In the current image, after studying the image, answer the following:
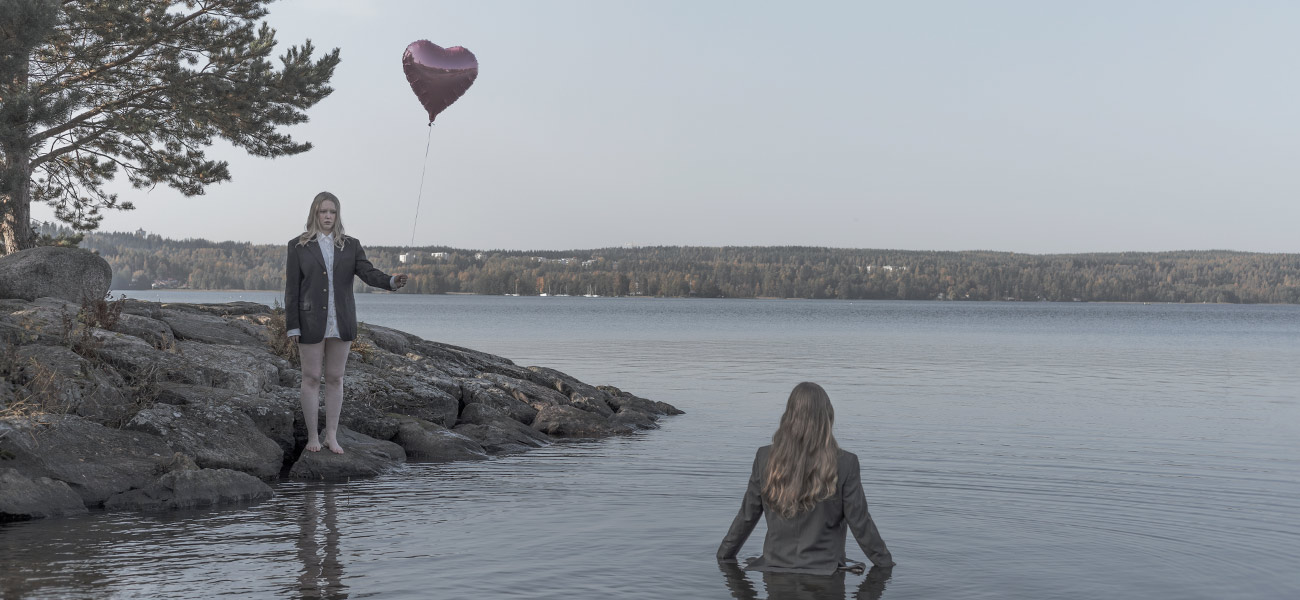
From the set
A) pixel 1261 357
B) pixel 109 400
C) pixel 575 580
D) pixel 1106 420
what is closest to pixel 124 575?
pixel 575 580

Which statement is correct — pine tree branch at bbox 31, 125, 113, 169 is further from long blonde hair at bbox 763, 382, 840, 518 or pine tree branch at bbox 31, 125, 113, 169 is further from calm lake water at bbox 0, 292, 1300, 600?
Result: long blonde hair at bbox 763, 382, 840, 518

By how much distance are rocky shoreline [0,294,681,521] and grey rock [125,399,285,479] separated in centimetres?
2

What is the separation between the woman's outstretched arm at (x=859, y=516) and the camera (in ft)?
21.8

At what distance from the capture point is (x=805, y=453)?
21.4ft

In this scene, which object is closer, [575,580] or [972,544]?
[575,580]

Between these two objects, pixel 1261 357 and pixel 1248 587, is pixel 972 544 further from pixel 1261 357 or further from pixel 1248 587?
pixel 1261 357

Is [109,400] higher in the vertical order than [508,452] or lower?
higher

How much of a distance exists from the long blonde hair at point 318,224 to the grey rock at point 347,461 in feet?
9.05

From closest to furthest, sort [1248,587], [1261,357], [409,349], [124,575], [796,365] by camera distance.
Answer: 1. [124,575]
2. [1248,587]
3. [409,349]
4. [796,365]
5. [1261,357]

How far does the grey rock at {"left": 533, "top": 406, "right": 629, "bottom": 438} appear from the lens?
17.0 m

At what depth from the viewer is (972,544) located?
9.23 meters

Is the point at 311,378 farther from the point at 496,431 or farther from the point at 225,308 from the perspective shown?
the point at 225,308

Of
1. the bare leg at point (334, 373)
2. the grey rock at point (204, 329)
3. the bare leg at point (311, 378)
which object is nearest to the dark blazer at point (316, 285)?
the bare leg at point (311, 378)

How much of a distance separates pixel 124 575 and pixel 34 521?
7.93ft
